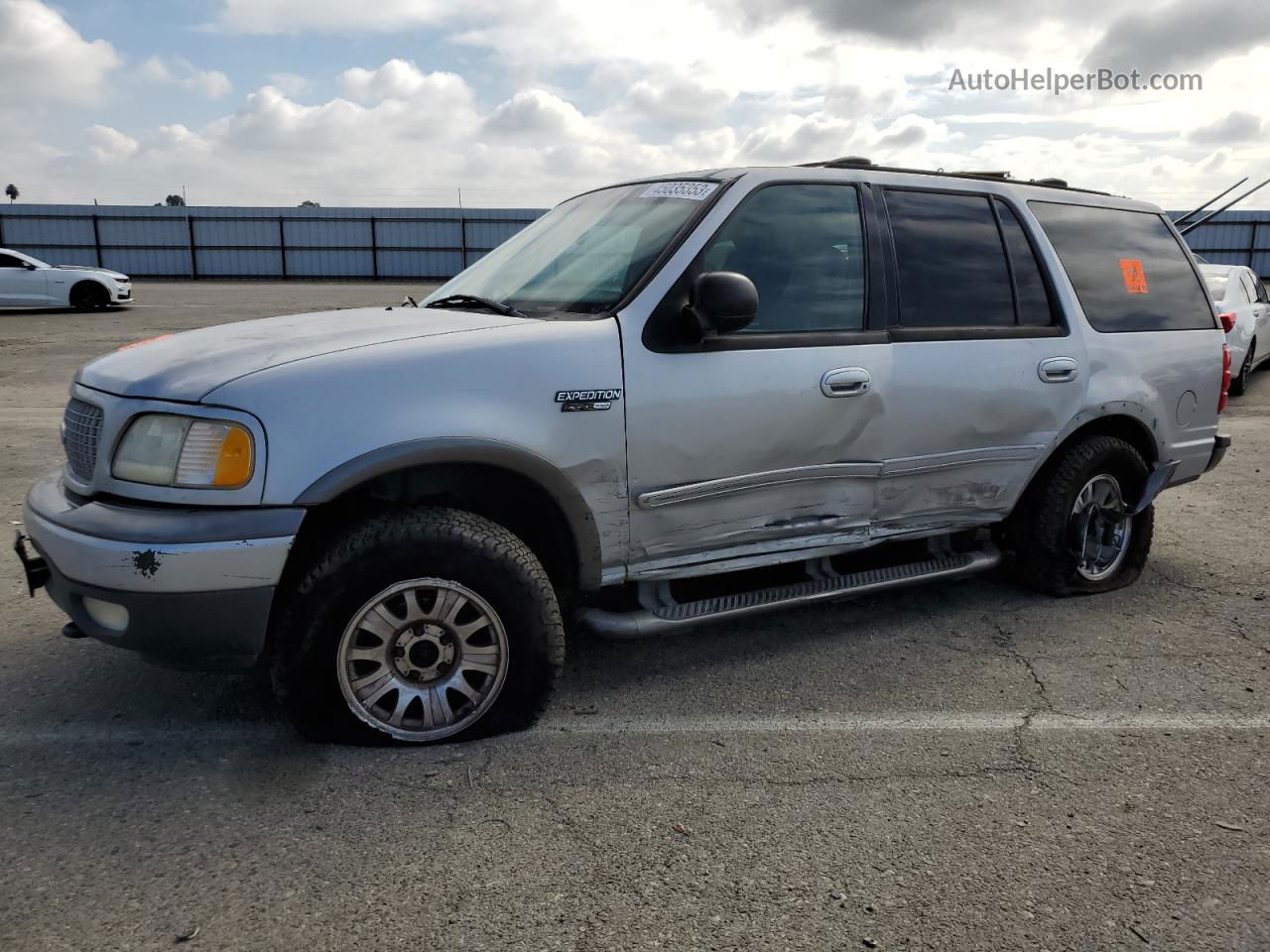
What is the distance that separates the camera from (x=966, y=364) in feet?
13.7

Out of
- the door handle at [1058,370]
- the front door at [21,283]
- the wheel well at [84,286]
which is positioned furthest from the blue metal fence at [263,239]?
the door handle at [1058,370]

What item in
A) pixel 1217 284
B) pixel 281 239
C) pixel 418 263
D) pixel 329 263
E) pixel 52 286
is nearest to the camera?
pixel 1217 284

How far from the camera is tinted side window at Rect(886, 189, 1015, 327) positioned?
4141 mm

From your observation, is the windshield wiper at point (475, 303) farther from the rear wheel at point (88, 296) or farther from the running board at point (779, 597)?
the rear wheel at point (88, 296)

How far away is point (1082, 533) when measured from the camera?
4.72 metres

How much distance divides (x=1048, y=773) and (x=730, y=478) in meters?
1.36

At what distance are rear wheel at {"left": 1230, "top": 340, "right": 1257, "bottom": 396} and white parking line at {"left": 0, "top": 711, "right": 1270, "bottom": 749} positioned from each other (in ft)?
30.9

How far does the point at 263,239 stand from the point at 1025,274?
3807 centimetres

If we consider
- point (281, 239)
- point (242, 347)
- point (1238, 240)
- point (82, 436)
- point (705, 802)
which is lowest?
point (705, 802)

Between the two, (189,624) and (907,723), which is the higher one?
(189,624)

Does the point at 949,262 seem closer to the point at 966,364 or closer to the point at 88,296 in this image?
the point at 966,364

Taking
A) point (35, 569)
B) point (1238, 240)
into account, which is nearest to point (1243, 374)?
point (35, 569)

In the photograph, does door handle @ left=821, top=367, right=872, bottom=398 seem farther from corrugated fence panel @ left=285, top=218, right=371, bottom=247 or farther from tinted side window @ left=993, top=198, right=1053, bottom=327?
corrugated fence panel @ left=285, top=218, right=371, bottom=247

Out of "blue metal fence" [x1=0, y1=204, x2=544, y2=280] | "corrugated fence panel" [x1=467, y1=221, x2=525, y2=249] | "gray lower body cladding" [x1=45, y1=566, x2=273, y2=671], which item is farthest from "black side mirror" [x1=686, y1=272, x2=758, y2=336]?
"corrugated fence panel" [x1=467, y1=221, x2=525, y2=249]
